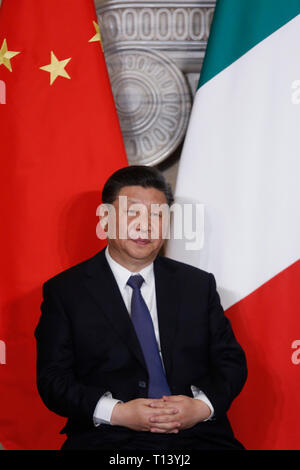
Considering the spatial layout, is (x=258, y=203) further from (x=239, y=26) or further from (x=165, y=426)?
(x=165, y=426)

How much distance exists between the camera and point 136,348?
160 cm

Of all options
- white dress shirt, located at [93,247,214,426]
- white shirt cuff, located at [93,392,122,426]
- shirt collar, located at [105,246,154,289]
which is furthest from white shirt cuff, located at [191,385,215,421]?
shirt collar, located at [105,246,154,289]

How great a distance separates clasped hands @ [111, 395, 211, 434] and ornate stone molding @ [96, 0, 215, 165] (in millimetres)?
1134

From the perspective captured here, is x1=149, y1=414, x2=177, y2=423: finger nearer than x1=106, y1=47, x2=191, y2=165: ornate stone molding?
Yes

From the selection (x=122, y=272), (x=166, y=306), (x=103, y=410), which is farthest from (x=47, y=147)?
(x=103, y=410)

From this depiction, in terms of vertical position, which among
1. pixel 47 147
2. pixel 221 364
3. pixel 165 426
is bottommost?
pixel 165 426

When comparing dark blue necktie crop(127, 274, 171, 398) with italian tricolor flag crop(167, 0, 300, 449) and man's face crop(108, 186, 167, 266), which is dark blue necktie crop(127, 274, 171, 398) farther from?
italian tricolor flag crop(167, 0, 300, 449)

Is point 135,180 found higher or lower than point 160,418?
higher

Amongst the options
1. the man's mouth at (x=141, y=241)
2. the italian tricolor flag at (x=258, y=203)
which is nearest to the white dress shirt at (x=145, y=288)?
the man's mouth at (x=141, y=241)

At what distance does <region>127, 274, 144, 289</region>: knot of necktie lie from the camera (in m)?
1.69

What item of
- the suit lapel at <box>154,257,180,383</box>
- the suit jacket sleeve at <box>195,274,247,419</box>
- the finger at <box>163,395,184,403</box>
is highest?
the suit lapel at <box>154,257,180,383</box>

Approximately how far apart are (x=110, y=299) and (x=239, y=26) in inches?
44.4

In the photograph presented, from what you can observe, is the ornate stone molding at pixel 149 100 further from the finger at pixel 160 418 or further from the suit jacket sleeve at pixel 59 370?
the finger at pixel 160 418
